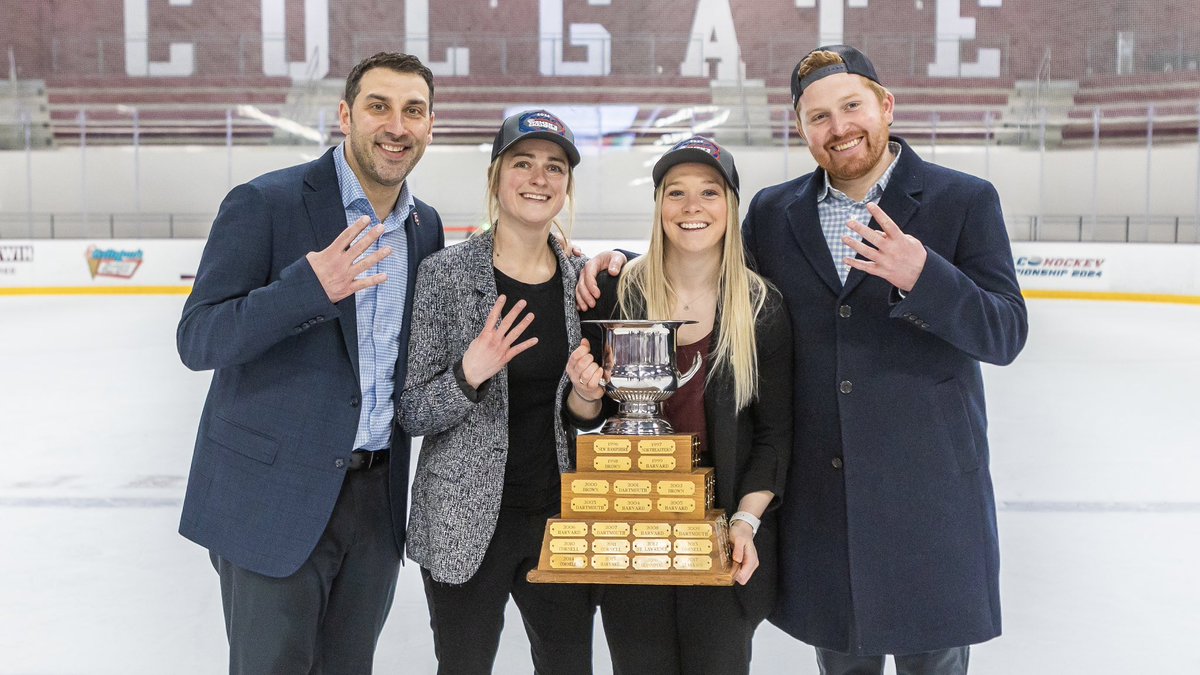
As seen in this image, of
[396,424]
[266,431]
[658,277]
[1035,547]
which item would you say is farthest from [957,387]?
[1035,547]

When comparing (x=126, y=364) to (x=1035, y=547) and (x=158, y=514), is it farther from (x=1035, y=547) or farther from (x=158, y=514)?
(x=1035, y=547)

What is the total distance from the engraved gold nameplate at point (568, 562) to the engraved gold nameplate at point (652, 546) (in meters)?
0.11

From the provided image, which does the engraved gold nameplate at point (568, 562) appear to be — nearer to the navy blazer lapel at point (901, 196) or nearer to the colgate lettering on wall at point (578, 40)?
the navy blazer lapel at point (901, 196)

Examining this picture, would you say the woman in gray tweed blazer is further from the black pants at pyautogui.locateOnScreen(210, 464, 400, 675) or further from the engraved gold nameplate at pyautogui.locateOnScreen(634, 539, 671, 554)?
the engraved gold nameplate at pyautogui.locateOnScreen(634, 539, 671, 554)

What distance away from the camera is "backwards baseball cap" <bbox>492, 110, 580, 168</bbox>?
242 centimetres

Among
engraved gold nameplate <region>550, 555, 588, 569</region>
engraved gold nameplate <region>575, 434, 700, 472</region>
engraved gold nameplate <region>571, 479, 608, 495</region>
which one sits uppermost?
engraved gold nameplate <region>575, 434, 700, 472</region>

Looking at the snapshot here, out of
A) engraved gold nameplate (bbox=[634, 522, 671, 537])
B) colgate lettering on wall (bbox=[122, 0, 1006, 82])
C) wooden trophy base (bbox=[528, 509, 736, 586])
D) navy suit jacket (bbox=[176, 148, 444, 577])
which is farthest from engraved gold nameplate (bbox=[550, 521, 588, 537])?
colgate lettering on wall (bbox=[122, 0, 1006, 82])

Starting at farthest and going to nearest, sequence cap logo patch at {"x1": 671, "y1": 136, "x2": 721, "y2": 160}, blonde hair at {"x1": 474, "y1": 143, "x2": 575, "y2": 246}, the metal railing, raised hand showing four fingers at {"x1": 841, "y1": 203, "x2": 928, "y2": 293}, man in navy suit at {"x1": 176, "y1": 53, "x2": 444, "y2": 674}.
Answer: the metal railing, blonde hair at {"x1": 474, "y1": 143, "x2": 575, "y2": 246}, cap logo patch at {"x1": 671, "y1": 136, "x2": 721, "y2": 160}, man in navy suit at {"x1": 176, "y1": 53, "x2": 444, "y2": 674}, raised hand showing four fingers at {"x1": 841, "y1": 203, "x2": 928, "y2": 293}

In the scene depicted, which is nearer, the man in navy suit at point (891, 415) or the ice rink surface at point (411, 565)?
the man in navy suit at point (891, 415)

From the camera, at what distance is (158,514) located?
4.89 meters

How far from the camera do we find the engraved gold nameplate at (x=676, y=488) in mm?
2137

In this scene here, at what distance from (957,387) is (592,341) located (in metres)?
0.82

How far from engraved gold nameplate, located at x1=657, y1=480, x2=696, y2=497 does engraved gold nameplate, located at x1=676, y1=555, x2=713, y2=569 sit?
12 centimetres

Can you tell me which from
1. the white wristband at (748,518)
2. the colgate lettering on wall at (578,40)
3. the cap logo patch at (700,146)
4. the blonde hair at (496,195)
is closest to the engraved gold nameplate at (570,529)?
the white wristband at (748,518)
